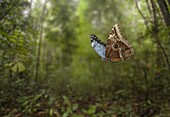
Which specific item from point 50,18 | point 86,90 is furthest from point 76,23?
point 86,90

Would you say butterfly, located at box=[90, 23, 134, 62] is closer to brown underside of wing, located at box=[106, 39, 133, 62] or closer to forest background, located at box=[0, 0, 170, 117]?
brown underside of wing, located at box=[106, 39, 133, 62]

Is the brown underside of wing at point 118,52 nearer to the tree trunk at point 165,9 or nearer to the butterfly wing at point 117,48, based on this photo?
the butterfly wing at point 117,48

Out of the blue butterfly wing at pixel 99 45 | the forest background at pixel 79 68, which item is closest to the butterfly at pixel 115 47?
the blue butterfly wing at pixel 99 45

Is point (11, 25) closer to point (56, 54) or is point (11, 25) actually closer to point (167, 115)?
point (167, 115)

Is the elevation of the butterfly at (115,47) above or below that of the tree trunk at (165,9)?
below

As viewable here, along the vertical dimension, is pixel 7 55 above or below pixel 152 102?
above

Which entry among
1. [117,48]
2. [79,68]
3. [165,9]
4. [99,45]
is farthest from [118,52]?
[79,68]

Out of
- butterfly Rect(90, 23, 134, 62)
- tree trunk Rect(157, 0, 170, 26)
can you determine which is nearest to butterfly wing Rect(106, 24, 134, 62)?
butterfly Rect(90, 23, 134, 62)
